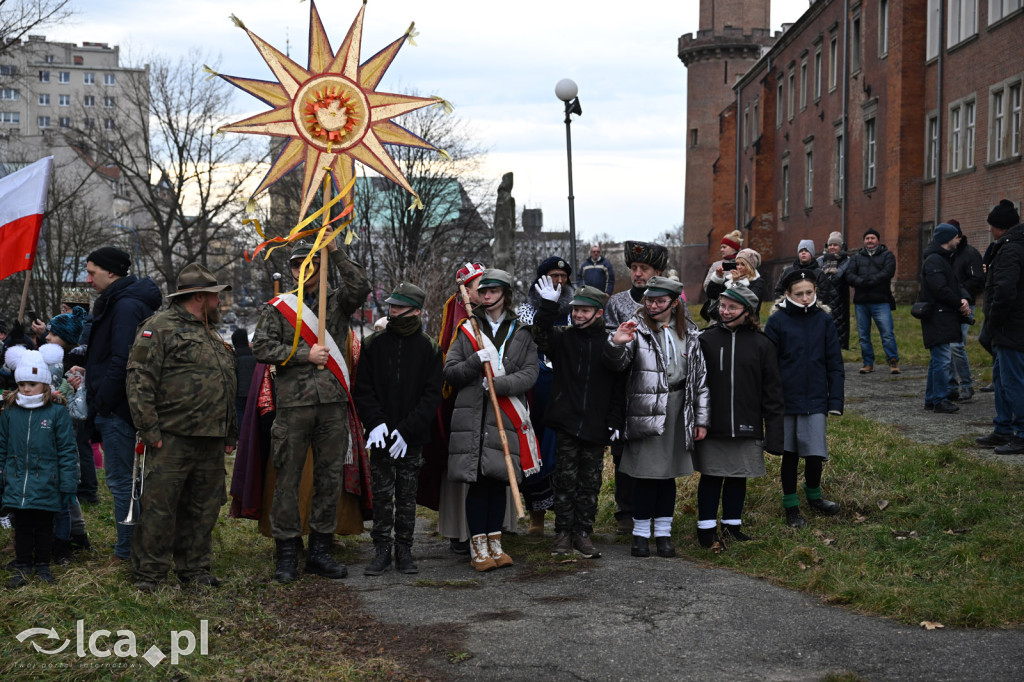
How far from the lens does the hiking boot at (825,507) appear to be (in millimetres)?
8797

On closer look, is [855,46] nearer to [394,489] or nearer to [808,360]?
[808,360]

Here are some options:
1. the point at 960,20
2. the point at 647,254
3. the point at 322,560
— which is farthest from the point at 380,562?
the point at 960,20

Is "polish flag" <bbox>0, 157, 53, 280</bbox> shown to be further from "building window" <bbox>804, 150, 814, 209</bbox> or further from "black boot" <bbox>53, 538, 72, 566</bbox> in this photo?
"building window" <bbox>804, 150, 814, 209</bbox>

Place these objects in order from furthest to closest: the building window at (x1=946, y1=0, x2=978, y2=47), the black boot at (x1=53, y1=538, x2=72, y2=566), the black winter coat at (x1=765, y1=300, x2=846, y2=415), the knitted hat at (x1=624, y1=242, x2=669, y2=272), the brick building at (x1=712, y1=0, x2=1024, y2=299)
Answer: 1. the building window at (x1=946, y1=0, x2=978, y2=47)
2. the brick building at (x1=712, y1=0, x2=1024, y2=299)
3. the knitted hat at (x1=624, y1=242, x2=669, y2=272)
4. the black winter coat at (x1=765, y1=300, x2=846, y2=415)
5. the black boot at (x1=53, y1=538, x2=72, y2=566)

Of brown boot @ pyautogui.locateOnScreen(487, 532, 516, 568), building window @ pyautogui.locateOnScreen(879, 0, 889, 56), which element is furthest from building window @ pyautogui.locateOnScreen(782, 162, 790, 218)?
brown boot @ pyautogui.locateOnScreen(487, 532, 516, 568)

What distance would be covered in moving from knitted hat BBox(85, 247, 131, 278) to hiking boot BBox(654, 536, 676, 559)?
423 cm

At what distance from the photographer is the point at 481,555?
770 cm

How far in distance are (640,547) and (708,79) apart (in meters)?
62.9

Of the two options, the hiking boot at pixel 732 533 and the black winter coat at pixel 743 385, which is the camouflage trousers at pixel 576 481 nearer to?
the black winter coat at pixel 743 385

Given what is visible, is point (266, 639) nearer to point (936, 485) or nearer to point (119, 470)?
point (119, 470)

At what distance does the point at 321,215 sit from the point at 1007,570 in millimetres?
5096

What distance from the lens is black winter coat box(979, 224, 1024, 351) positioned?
9.77 meters

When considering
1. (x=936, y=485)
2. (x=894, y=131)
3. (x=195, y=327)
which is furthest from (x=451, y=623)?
(x=894, y=131)

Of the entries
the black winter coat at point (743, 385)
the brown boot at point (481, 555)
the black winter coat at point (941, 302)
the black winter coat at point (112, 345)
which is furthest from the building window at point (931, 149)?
the black winter coat at point (112, 345)
